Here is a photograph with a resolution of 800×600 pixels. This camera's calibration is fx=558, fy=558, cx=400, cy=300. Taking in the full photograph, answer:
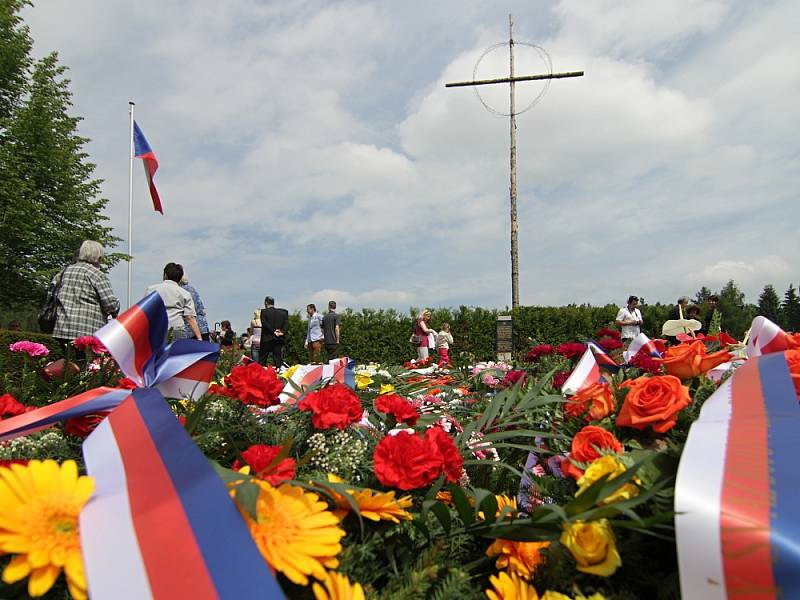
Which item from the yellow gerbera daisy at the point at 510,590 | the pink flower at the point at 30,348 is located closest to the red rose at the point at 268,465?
the yellow gerbera daisy at the point at 510,590

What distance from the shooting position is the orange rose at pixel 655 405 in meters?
1.04

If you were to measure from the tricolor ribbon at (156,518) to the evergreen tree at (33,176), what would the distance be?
16.5m

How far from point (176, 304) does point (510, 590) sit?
493cm

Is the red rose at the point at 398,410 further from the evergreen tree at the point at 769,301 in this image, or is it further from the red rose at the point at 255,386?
the evergreen tree at the point at 769,301

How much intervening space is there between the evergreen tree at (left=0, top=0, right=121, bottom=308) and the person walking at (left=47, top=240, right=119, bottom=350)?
12716 mm

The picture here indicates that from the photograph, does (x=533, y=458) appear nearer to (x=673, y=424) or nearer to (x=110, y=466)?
(x=673, y=424)

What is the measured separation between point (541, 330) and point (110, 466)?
14.2 meters

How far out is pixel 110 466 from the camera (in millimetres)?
794

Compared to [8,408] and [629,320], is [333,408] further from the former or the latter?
[629,320]

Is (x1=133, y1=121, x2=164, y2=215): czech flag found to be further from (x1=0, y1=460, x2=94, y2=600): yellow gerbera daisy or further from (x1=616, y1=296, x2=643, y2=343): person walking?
(x1=0, y1=460, x2=94, y2=600): yellow gerbera daisy

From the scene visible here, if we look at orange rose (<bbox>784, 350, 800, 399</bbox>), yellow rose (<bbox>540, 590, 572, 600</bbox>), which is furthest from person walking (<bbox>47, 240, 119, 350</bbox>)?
orange rose (<bbox>784, 350, 800, 399</bbox>)

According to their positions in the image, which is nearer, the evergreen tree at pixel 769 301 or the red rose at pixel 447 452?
the red rose at pixel 447 452

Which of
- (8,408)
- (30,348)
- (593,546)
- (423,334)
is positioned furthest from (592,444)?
(423,334)

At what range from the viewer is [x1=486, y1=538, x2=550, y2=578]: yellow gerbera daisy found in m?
0.88
